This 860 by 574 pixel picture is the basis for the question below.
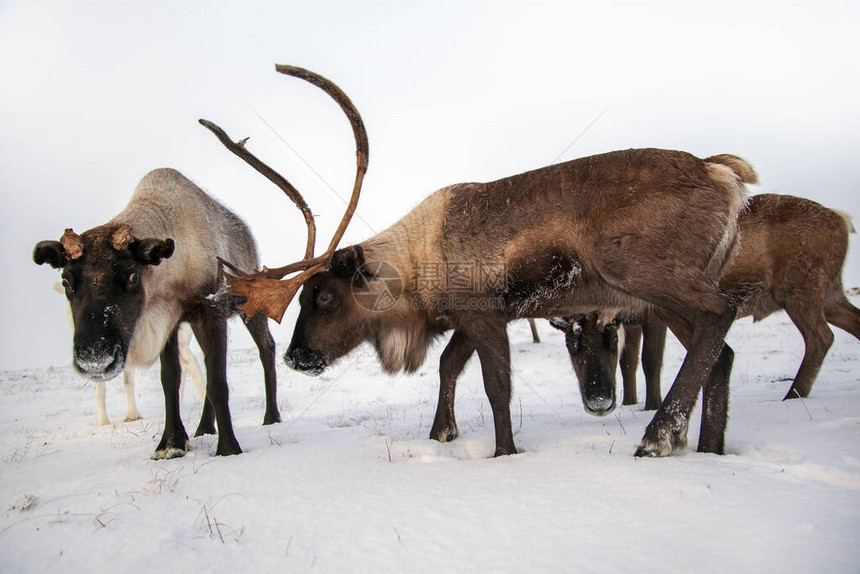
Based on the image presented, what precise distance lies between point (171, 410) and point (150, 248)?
1.29 meters

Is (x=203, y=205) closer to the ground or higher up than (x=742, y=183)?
higher up

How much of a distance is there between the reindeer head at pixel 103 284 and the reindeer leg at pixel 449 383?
236 cm

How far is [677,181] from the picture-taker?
353 cm

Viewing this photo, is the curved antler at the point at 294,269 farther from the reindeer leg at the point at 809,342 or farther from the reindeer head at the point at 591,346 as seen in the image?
the reindeer leg at the point at 809,342

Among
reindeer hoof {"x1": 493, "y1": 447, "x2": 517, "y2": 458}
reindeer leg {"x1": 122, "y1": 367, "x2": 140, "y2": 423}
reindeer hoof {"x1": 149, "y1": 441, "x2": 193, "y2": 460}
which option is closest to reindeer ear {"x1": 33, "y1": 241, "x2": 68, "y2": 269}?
reindeer hoof {"x1": 149, "y1": 441, "x2": 193, "y2": 460}

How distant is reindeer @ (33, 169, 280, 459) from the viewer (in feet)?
11.9

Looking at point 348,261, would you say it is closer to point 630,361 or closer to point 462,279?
point 462,279

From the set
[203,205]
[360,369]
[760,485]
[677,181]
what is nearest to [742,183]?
[677,181]

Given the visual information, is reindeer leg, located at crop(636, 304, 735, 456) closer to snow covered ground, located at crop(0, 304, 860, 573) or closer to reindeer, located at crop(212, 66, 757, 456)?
reindeer, located at crop(212, 66, 757, 456)

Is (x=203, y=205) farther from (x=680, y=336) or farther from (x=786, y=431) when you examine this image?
(x=786, y=431)

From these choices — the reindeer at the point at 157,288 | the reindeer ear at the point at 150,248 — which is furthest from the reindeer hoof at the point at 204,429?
the reindeer ear at the point at 150,248

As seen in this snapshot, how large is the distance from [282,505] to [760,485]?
7.36ft

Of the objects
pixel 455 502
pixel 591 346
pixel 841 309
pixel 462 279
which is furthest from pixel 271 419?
pixel 841 309

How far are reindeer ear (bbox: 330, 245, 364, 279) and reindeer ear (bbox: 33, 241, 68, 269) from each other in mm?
1841
